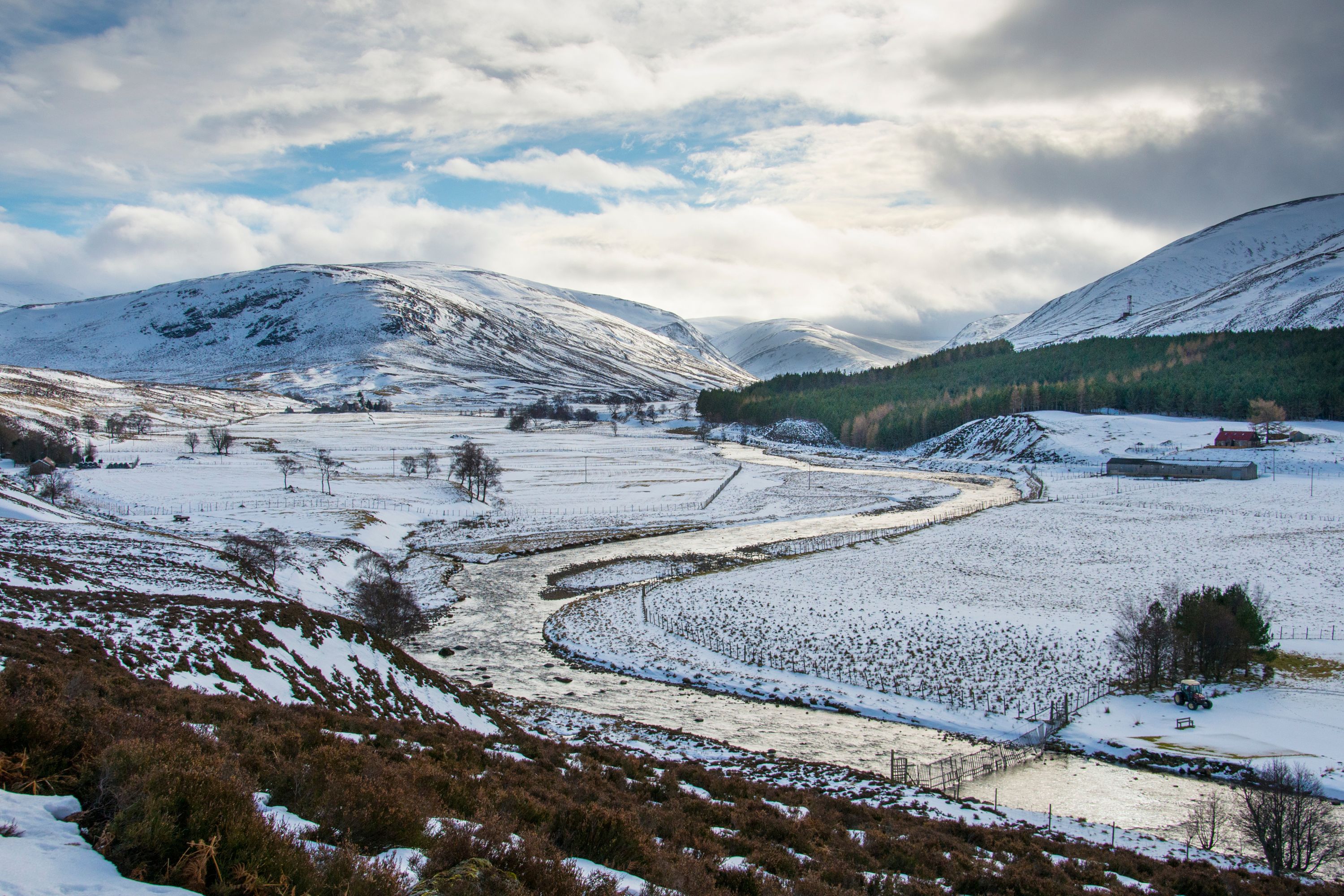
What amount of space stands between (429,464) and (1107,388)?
5326 inches

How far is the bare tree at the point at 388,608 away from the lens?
36906mm

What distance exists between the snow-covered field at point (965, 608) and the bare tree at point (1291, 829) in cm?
684

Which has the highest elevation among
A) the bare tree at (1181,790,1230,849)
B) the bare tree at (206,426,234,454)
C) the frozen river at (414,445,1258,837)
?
the bare tree at (206,426,234,454)

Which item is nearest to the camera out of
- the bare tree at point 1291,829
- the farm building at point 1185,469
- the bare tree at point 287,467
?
the bare tree at point 1291,829

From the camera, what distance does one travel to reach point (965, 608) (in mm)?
42688

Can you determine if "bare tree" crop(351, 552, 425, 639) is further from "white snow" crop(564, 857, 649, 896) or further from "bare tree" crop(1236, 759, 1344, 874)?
"bare tree" crop(1236, 759, 1344, 874)

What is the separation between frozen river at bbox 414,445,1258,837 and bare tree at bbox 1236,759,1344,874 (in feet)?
8.76

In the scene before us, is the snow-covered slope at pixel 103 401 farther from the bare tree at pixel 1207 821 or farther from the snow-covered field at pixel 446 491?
the bare tree at pixel 1207 821

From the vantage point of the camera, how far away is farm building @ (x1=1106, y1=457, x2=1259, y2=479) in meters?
96.0

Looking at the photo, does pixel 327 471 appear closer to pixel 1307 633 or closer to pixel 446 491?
pixel 446 491

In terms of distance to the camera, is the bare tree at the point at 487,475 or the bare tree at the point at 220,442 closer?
the bare tree at the point at 487,475

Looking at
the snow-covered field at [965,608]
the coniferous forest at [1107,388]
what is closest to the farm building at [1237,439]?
the coniferous forest at [1107,388]

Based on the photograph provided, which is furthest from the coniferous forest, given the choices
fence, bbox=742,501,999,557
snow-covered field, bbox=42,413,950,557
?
fence, bbox=742,501,999,557

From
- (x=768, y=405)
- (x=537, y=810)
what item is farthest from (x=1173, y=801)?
(x=768, y=405)
